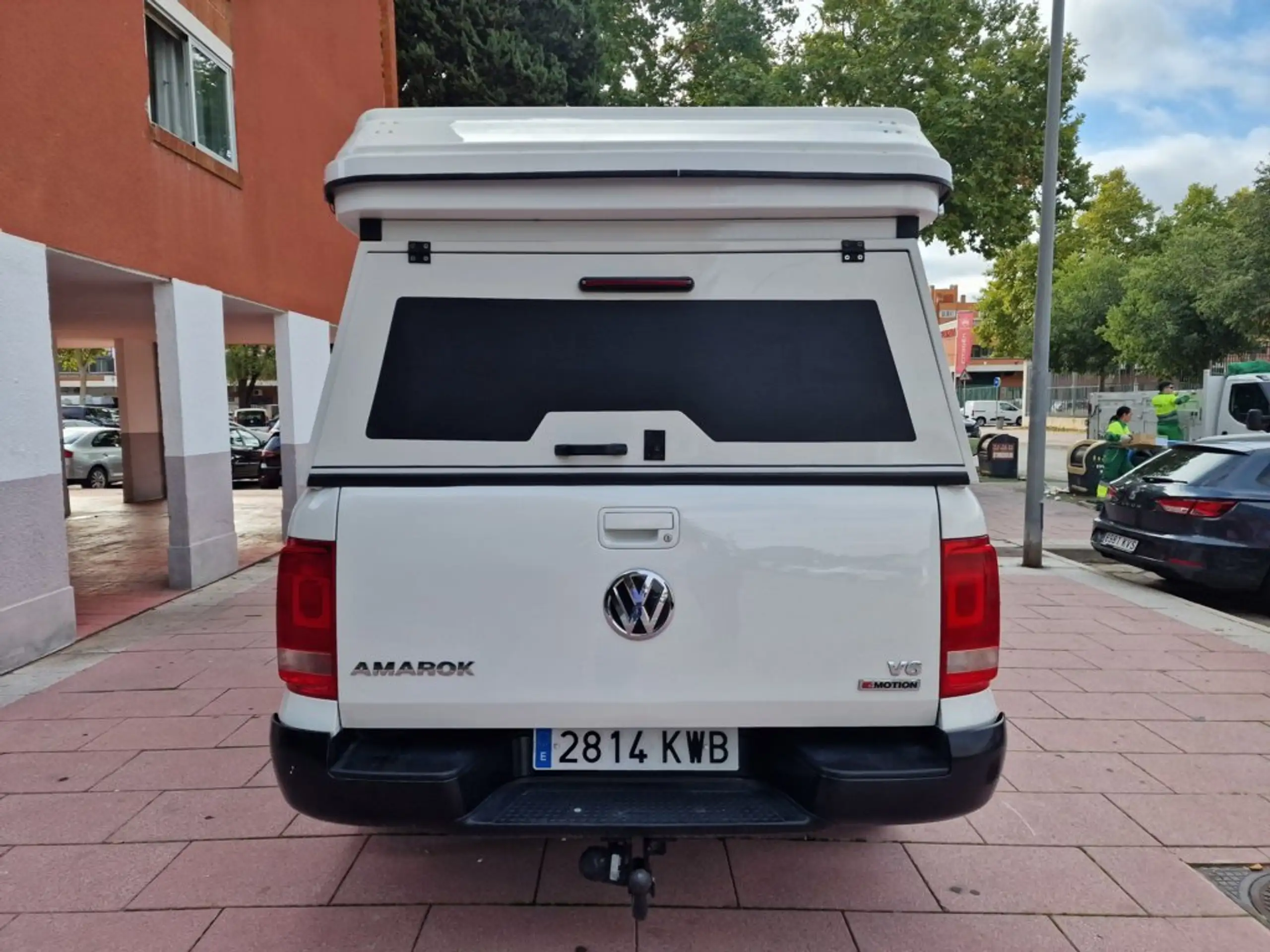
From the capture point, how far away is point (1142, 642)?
6.35 metres

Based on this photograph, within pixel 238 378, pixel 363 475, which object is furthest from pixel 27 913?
pixel 238 378

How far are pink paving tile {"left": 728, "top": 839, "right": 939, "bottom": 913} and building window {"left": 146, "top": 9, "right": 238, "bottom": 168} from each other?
786 centimetres

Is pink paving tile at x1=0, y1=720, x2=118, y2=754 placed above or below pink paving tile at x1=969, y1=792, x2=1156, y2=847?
above

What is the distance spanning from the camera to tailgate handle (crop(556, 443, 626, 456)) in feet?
8.31

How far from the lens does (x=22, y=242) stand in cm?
570

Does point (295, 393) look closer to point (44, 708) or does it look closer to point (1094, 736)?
point (44, 708)

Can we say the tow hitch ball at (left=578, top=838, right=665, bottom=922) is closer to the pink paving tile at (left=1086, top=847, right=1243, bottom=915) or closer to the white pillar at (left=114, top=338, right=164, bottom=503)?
the pink paving tile at (left=1086, top=847, right=1243, bottom=915)

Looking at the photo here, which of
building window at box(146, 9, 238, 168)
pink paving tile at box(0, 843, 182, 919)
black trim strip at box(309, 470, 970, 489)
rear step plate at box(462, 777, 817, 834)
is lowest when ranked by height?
pink paving tile at box(0, 843, 182, 919)

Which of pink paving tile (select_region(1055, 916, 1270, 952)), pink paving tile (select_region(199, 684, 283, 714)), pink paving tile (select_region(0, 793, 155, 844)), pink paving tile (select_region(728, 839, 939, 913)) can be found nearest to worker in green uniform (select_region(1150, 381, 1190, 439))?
pink paving tile (select_region(1055, 916, 1270, 952))

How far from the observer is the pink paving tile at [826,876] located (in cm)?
306

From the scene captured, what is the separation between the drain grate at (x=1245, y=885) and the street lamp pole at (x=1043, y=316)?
5565mm

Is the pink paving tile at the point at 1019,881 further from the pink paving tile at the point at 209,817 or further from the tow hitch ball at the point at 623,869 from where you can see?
the pink paving tile at the point at 209,817

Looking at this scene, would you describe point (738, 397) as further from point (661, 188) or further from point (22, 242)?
point (22, 242)

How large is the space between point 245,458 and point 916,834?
1781 centimetres
